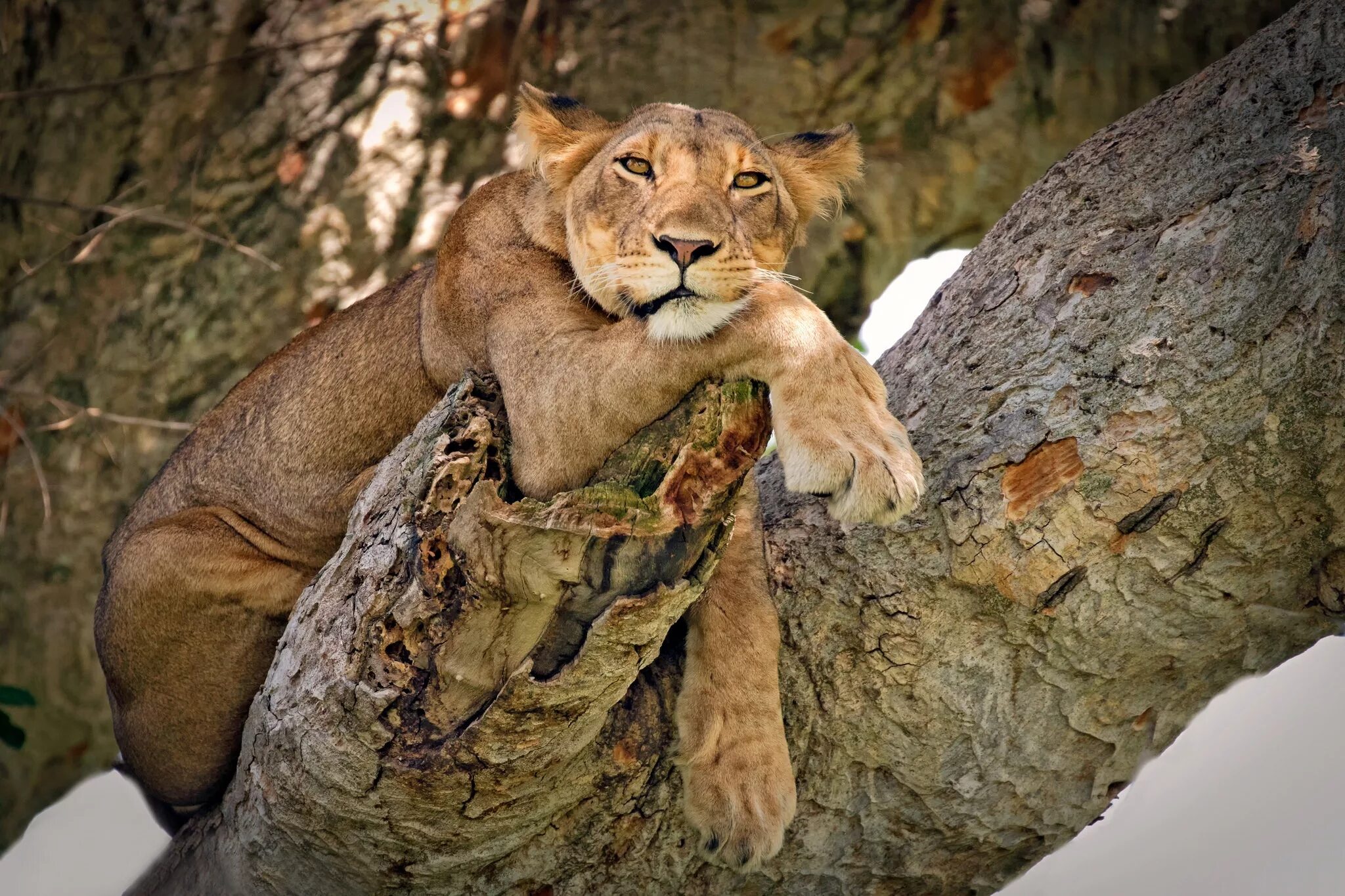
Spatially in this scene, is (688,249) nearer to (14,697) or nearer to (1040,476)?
(1040,476)

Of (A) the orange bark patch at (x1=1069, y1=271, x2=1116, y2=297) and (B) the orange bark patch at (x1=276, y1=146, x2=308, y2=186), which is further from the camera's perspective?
(B) the orange bark patch at (x1=276, y1=146, x2=308, y2=186)

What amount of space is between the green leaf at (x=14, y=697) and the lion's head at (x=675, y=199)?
268cm

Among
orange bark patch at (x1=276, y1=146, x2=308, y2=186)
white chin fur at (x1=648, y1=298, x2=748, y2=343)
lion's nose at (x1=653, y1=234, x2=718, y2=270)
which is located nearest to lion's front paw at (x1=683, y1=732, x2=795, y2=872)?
white chin fur at (x1=648, y1=298, x2=748, y2=343)

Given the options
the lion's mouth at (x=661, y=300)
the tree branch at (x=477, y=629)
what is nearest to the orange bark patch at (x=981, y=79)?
the lion's mouth at (x=661, y=300)

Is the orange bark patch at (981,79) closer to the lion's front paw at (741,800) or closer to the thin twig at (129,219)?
the thin twig at (129,219)

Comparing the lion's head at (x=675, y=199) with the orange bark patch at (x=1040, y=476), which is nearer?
the orange bark patch at (x=1040, y=476)

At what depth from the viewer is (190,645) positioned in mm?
4555

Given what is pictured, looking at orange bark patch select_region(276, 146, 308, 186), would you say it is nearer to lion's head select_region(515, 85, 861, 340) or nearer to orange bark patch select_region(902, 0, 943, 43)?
lion's head select_region(515, 85, 861, 340)

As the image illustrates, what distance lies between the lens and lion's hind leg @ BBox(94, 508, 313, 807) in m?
4.55

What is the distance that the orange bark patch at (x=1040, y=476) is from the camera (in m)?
3.23

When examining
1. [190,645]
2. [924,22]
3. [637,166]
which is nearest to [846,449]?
[637,166]

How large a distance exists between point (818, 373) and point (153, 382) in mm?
4635

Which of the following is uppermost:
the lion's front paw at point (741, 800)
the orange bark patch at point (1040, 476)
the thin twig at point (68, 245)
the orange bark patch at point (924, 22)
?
the orange bark patch at point (924, 22)

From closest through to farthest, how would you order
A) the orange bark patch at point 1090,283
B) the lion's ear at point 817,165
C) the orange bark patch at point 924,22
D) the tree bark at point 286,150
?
the orange bark patch at point 1090,283, the lion's ear at point 817,165, the tree bark at point 286,150, the orange bark patch at point 924,22
